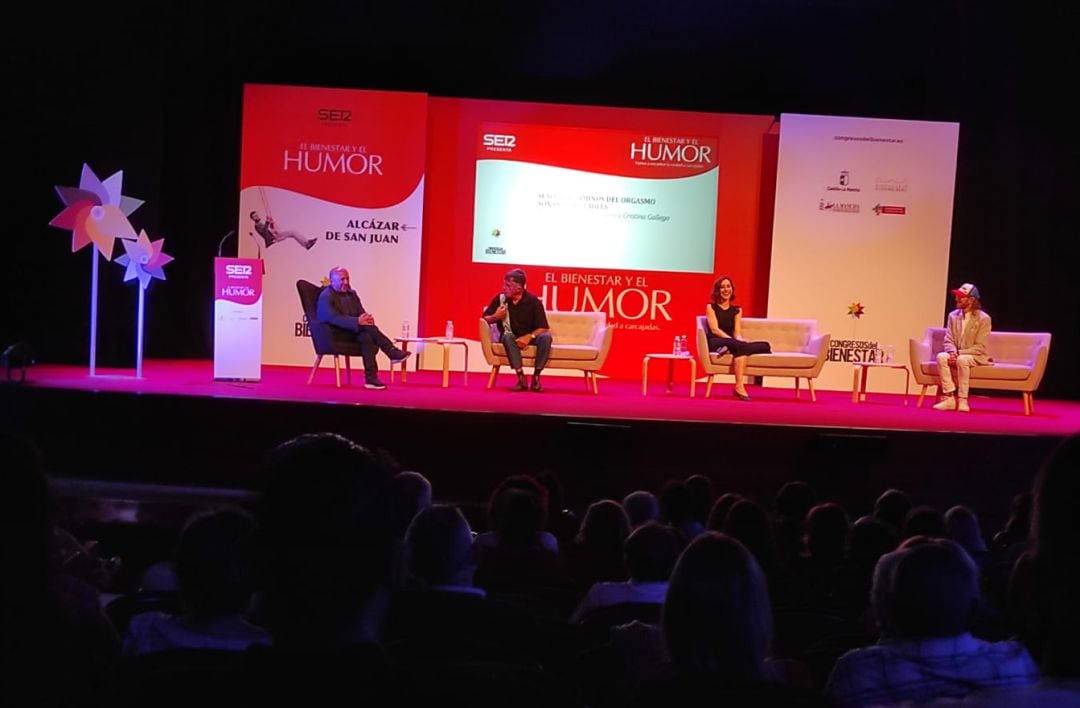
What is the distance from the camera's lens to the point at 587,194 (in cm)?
1012

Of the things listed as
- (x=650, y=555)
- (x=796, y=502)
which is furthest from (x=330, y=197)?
(x=650, y=555)

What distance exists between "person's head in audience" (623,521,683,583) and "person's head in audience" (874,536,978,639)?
75 cm

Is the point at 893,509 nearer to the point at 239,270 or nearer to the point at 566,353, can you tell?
the point at 566,353

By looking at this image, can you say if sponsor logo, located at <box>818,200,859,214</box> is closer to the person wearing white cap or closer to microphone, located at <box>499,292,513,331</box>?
the person wearing white cap

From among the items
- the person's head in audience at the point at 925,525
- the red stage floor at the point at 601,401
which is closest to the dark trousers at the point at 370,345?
the red stage floor at the point at 601,401

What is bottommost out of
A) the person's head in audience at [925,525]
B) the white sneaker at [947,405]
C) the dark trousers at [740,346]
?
the person's head in audience at [925,525]

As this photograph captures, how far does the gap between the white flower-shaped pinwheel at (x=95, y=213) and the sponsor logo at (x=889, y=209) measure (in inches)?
263

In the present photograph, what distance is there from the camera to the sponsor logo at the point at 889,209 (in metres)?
9.85

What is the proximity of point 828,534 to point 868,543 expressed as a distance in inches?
9.6

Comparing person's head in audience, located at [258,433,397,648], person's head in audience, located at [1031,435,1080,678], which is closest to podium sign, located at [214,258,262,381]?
person's head in audience, located at [258,433,397,648]

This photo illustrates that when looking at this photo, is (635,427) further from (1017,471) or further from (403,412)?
(1017,471)

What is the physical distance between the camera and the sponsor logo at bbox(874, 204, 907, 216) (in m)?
9.85

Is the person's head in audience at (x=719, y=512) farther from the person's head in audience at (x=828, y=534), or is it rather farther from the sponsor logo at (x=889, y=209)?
the sponsor logo at (x=889, y=209)

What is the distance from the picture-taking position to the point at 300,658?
108 centimetres
